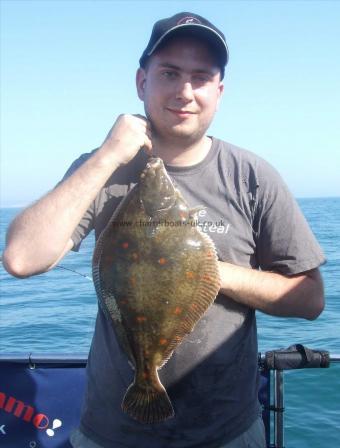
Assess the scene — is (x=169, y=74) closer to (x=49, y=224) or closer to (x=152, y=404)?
(x=49, y=224)

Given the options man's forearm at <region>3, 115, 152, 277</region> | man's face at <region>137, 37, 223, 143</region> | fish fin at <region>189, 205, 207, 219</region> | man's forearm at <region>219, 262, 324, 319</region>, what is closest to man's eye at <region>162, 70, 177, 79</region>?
man's face at <region>137, 37, 223, 143</region>

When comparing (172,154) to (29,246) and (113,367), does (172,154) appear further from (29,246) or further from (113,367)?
(113,367)

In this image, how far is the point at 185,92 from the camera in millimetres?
2350

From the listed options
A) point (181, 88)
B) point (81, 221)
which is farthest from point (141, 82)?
point (81, 221)

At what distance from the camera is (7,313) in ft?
38.5

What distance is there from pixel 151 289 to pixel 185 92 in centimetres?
91

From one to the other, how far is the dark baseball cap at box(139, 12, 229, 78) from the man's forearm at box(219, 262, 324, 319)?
1032mm

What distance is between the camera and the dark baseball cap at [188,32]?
7.90 ft

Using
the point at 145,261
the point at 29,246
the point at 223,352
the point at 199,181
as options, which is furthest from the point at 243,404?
the point at 29,246

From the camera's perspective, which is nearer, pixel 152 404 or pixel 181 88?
pixel 152 404

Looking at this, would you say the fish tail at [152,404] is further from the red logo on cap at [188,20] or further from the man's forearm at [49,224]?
the red logo on cap at [188,20]

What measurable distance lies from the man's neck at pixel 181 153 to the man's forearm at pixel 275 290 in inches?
21.4

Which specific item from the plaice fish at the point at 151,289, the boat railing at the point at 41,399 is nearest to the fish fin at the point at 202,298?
the plaice fish at the point at 151,289

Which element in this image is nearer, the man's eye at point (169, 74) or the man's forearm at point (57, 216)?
the man's forearm at point (57, 216)
